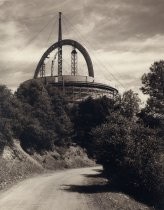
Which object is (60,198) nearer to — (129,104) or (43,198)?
(43,198)

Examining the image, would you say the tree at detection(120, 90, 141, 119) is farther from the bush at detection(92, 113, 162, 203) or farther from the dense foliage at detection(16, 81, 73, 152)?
the bush at detection(92, 113, 162, 203)

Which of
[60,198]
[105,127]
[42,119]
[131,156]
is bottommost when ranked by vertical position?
[60,198]

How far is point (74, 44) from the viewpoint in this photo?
99.2m

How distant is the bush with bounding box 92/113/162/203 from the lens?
112 feet

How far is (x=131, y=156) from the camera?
3612cm

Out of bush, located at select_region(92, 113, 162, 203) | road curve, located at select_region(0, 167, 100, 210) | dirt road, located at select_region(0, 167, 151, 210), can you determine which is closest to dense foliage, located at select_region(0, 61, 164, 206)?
bush, located at select_region(92, 113, 162, 203)

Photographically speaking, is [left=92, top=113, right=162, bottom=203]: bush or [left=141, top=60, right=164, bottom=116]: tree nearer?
[left=92, top=113, right=162, bottom=203]: bush

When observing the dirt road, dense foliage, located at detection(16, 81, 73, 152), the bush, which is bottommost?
the dirt road

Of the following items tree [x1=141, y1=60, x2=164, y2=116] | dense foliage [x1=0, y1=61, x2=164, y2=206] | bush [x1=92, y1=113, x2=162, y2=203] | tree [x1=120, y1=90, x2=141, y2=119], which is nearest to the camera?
bush [x1=92, y1=113, x2=162, y2=203]

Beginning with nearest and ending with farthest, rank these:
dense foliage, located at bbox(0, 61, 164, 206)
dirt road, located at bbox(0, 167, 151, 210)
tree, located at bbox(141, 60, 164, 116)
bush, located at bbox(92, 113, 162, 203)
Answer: dirt road, located at bbox(0, 167, 151, 210)
bush, located at bbox(92, 113, 162, 203)
dense foliage, located at bbox(0, 61, 164, 206)
tree, located at bbox(141, 60, 164, 116)

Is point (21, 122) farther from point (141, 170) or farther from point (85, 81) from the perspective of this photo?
point (85, 81)

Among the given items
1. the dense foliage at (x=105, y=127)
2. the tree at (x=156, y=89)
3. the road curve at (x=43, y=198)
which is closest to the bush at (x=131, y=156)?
the dense foliage at (x=105, y=127)

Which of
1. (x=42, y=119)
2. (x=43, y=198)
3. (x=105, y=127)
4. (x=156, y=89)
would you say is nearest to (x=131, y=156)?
(x=105, y=127)

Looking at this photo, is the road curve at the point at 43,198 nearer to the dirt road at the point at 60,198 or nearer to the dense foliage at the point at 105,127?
the dirt road at the point at 60,198
